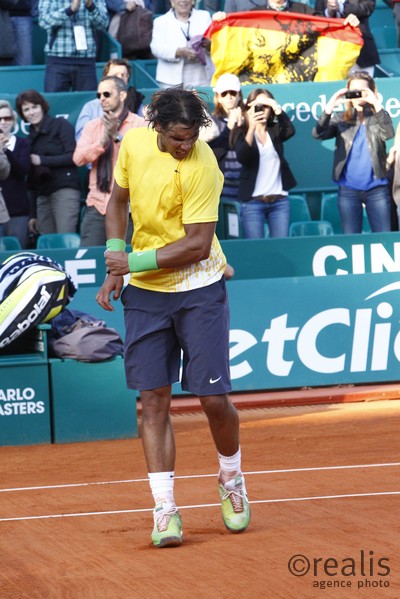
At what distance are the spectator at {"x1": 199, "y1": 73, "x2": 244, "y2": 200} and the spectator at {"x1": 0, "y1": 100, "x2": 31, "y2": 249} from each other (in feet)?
6.10

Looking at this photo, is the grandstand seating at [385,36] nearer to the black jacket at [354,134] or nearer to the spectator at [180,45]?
the spectator at [180,45]

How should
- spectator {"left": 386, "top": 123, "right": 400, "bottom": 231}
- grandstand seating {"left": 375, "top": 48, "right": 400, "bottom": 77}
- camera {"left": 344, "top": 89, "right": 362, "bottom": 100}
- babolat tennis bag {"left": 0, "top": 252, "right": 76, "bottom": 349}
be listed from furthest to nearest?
grandstand seating {"left": 375, "top": 48, "right": 400, "bottom": 77}, spectator {"left": 386, "top": 123, "right": 400, "bottom": 231}, camera {"left": 344, "top": 89, "right": 362, "bottom": 100}, babolat tennis bag {"left": 0, "top": 252, "right": 76, "bottom": 349}

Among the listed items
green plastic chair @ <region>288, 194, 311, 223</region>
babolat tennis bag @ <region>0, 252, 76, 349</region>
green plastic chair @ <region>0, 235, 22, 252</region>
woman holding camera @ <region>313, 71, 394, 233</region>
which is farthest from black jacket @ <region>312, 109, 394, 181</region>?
babolat tennis bag @ <region>0, 252, 76, 349</region>

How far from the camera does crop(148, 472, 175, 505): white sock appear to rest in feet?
19.7

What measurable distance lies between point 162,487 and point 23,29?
965cm

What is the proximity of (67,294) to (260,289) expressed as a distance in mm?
2258

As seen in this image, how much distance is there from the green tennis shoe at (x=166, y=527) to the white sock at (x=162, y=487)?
32mm

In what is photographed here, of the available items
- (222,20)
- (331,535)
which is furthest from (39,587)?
(222,20)

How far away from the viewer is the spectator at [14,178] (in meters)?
12.2

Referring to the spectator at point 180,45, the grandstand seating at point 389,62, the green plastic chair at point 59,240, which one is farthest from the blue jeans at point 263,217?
the grandstand seating at point 389,62

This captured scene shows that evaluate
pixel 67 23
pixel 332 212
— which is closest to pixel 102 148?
pixel 67 23

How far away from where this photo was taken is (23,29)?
14.5m

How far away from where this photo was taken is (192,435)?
9.73m

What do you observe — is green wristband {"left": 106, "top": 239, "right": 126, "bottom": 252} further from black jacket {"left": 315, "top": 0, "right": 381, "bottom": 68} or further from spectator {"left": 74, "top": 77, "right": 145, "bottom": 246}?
black jacket {"left": 315, "top": 0, "right": 381, "bottom": 68}
